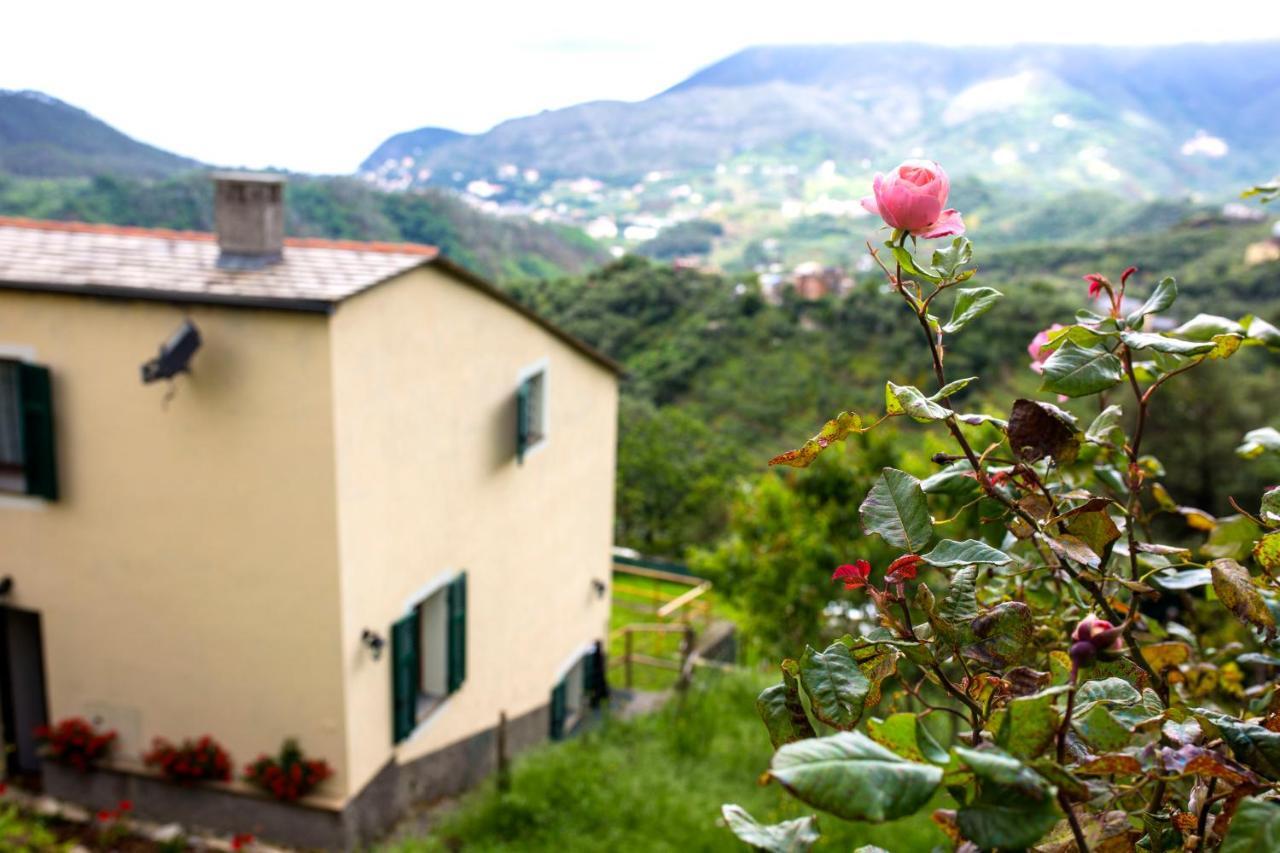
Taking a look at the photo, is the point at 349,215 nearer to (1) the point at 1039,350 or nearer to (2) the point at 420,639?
(2) the point at 420,639

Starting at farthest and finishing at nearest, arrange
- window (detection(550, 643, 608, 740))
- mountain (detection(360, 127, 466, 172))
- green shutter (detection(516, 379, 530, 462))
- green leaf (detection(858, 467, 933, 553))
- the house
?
window (detection(550, 643, 608, 740)) < green shutter (detection(516, 379, 530, 462)) < mountain (detection(360, 127, 466, 172)) < the house < green leaf (detection(858, 467, 933, 553))

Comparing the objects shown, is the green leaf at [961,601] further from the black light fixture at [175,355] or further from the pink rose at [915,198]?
the black light fixture at [175,355]

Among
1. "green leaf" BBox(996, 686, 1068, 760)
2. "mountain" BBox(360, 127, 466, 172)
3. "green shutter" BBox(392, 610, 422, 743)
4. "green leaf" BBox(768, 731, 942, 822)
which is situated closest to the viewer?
"green leaf" BBox(768, 731, 942, 822)

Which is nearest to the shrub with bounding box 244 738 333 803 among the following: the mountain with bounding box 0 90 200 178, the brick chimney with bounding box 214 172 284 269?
the brick chimney with bounding box 214 172 284 269

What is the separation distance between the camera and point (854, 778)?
517mm

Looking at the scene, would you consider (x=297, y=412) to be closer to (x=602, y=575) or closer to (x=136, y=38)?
(x=136, y=38)

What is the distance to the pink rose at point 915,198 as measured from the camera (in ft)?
2.66

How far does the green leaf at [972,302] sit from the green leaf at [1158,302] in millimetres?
183

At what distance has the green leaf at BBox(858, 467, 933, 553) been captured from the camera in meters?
0.82

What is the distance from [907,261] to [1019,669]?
13.8 inches

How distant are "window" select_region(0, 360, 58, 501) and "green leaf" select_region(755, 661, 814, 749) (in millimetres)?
6358

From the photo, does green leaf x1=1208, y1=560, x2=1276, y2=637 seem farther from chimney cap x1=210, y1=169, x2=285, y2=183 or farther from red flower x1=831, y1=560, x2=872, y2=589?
chimney cap x1=210, y1=169, x2=285, y2=183

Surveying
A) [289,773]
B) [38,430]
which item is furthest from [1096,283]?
[38,430]

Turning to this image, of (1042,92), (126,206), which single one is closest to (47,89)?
(126,206)
